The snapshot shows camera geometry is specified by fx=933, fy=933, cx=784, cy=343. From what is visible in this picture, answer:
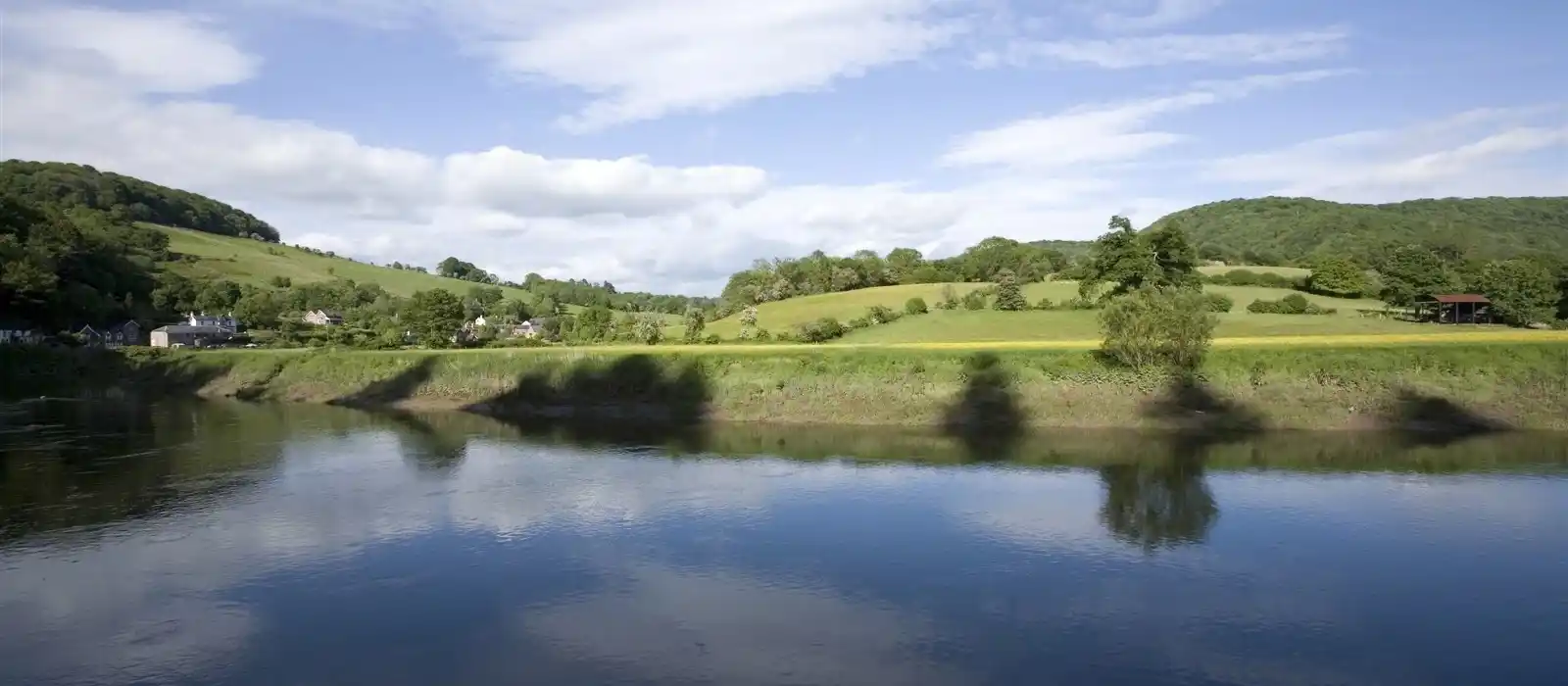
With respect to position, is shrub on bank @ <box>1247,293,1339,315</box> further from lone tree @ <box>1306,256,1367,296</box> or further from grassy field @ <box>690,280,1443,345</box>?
lone tree @ <box>1306,256,1367,296</box>

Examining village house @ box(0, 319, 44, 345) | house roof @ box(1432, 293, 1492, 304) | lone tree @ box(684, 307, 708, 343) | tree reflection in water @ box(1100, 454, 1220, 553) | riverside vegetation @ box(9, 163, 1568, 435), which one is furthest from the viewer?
village house @ box(0, 319, 44, 345)

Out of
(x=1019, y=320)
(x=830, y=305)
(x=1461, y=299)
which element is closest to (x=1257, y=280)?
(x=1461, y=299)

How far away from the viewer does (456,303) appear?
77.1 metres

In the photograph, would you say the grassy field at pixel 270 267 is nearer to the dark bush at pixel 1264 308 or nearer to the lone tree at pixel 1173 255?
the lone tree at pixel 1173 255

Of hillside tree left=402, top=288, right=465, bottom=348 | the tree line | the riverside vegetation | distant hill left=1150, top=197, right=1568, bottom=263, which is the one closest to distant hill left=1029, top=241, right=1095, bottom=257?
distant hill left=1150, top=197, right=1568, bottom=263

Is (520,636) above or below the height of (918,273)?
below

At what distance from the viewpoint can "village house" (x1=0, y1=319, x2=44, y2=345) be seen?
7500 cm

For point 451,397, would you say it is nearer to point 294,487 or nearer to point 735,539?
point 294,487

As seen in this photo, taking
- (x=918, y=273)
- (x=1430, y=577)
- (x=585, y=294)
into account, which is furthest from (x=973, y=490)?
(x=585, y=294)

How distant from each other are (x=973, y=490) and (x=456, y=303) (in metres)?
58.8

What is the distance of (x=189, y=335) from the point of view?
91812mm

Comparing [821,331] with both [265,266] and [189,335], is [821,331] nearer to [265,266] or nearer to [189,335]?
[189,335]

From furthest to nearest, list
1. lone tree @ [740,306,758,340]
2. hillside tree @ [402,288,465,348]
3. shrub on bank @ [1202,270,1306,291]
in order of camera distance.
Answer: shrub on bank @ [1202,270,1306,291], hillside tree @ [402,288,465,348], lone tree @ [740,306,758,340]

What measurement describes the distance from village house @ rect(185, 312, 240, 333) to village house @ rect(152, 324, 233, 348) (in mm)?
2814
